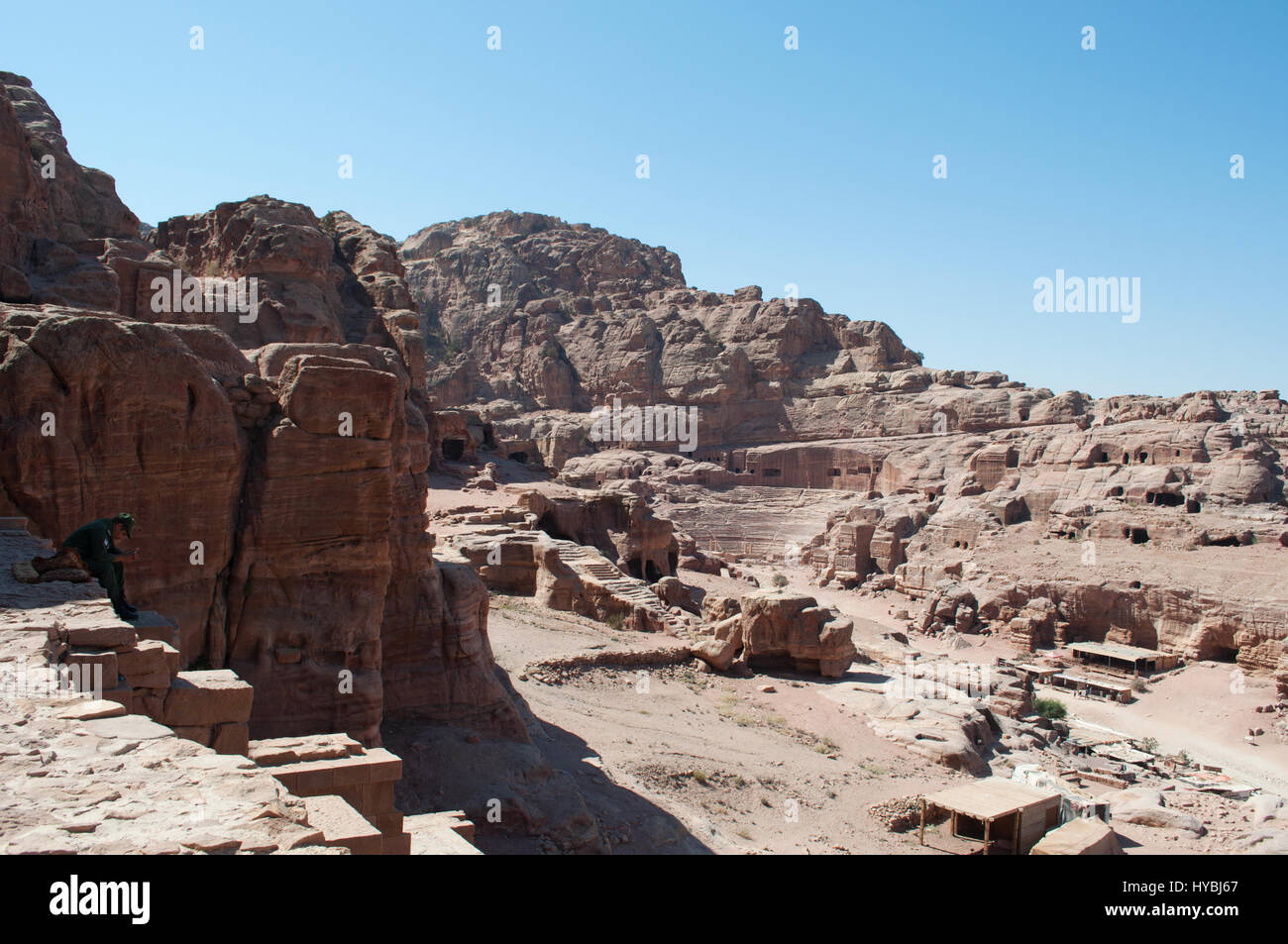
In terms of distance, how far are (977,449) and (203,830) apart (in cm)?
4780

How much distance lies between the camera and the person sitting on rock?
7.35 meters

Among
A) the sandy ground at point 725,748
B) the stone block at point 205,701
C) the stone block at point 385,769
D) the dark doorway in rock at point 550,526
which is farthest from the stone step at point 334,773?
the dark doorway in rock at point 550,526

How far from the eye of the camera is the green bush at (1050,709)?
23.0 metres

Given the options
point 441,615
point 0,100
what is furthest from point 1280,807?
point 0,100

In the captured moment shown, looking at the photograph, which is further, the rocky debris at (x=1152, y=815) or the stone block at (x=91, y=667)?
the rocky debris at (x=1152, y=815)

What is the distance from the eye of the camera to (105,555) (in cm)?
739

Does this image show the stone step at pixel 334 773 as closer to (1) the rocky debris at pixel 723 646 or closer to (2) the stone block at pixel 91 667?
(2) the stone block at pixel 91 667

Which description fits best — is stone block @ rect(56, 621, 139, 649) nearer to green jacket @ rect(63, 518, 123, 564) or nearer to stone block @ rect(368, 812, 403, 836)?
green jacket @ rect(63, 518, 123, 564)

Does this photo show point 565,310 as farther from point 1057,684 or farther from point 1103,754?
point 1103,754

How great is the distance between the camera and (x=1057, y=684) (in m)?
26.9

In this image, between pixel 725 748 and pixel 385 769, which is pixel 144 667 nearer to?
pixel 385 769

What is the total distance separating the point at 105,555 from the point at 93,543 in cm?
16

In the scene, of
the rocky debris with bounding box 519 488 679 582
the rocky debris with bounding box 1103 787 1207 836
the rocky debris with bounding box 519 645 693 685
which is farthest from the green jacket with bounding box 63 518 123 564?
the rocky debris with bounding box 519 488 679 582

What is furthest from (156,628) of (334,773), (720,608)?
(720,608)
